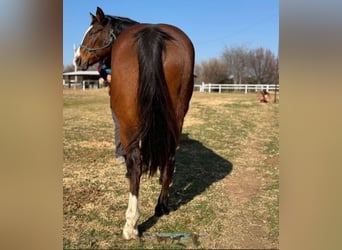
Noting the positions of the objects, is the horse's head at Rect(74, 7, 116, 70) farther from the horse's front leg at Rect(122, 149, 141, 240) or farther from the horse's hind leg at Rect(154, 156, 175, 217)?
the horse's hind leg at Rect(154, 156, 175, 217)

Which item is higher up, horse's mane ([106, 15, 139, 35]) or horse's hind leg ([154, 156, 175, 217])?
horse's mane ([106, 15, 139, 35])

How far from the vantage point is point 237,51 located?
1444mm

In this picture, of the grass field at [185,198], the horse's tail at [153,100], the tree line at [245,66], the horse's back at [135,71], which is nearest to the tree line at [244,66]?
the tree line at [245,66]

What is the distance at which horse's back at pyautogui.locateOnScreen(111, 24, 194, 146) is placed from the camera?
157 centimetres

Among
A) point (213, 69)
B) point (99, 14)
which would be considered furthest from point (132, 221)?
point (99, 14)

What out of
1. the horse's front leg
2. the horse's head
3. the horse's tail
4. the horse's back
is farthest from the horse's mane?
the horse's front leg

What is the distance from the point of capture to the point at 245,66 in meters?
1.36

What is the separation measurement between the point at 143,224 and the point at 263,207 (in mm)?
694

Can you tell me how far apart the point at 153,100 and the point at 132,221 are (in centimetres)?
66

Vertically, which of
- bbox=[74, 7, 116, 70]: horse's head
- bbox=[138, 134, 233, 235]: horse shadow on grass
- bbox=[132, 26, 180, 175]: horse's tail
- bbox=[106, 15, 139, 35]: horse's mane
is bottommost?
bbox=[138, 134, 233, 235]: horse shadow on grass
